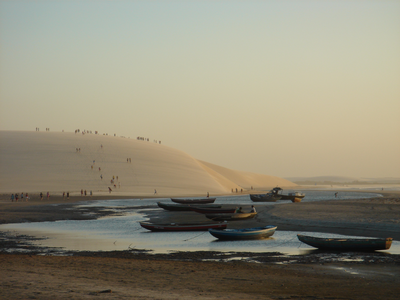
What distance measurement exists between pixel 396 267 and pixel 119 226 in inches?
812

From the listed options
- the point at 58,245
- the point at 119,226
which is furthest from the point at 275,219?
the point at 58,245

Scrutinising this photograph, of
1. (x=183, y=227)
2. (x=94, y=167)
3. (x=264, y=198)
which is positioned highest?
(x=94, y=167)

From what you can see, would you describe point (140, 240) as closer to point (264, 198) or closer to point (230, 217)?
point (230, 217)

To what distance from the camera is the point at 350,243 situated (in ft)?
65.1

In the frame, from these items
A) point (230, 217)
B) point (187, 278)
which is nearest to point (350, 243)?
point (187, 278)

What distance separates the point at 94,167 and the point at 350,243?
292 feet

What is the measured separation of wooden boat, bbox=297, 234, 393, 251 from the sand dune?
68.5 m

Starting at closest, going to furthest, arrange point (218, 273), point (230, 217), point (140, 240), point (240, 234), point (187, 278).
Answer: point (187, 278)
point (218, 273)
point (240, 234)
point (140, 240)
point (230, 217)

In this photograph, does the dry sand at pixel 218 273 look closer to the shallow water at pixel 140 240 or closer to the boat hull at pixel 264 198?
the shallow water at pixel 140 240

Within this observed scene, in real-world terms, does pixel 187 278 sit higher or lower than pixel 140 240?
higher

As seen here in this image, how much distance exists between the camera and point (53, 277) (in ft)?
43.1

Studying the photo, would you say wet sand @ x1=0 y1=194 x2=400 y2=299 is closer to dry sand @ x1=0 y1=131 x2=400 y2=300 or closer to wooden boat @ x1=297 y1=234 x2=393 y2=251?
dry sand @ x1=0 y1=131 x2=400 y2=300

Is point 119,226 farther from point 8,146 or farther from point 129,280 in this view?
point 8,146

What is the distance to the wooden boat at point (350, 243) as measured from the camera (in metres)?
19.5
